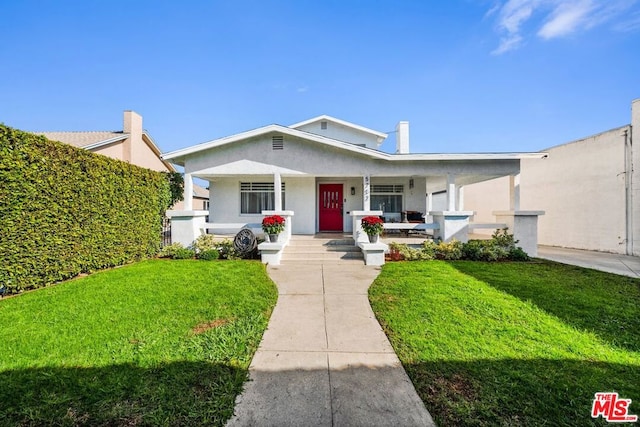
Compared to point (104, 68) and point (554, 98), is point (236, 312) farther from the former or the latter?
point (104, 68)

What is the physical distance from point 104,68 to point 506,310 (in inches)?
744

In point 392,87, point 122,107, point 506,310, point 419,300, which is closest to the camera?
point 506,310

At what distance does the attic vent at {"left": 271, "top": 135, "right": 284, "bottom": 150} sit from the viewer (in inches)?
400

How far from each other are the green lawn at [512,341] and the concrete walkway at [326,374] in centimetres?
23

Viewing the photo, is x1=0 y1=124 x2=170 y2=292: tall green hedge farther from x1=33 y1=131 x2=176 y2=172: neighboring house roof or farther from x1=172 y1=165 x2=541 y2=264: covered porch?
x1=33 y1=131 x2=176 y2=172: neighboring house roof

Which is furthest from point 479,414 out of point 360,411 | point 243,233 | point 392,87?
point 392,87

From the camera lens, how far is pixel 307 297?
18.0ft

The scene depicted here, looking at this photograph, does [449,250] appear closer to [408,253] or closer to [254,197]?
[408,253]

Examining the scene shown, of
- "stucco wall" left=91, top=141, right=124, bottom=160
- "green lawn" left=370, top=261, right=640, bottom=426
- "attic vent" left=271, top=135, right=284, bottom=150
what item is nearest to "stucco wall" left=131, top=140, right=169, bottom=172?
"stucco wall" left=91, top=141, right=124, bottom=160

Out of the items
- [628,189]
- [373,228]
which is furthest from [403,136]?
[628,189]

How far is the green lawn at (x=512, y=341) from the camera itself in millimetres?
2549

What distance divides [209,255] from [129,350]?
5.29 meters

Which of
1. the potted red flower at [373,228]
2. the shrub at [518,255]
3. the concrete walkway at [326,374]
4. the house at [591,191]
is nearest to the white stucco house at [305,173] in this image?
the potted red flower at [373,228]

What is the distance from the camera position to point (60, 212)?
6.04 meters
